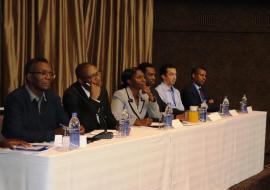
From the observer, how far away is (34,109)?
11.0 feet

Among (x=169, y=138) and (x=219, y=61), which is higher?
(x=219, y=61)

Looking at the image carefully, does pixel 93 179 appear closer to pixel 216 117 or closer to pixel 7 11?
pixel 216 117

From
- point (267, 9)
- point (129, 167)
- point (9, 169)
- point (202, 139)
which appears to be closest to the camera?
point (9, 169)

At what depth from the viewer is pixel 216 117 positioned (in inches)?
181

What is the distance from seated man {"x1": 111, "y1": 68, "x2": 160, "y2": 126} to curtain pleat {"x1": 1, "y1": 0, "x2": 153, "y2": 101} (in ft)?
2.98

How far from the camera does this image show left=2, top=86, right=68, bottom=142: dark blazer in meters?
3.15

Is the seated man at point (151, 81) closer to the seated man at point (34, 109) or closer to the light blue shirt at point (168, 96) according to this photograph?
the light blue shirt at point (168, 96)

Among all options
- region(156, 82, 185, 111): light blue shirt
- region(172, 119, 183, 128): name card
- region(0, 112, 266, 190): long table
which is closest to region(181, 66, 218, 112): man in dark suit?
region(156, 82, 185, 111): light blue shirt

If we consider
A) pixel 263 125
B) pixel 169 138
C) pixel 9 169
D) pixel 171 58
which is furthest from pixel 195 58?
pixel 9 169

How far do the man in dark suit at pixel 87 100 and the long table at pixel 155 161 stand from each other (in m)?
0.36

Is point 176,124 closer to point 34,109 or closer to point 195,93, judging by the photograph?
point 34,109

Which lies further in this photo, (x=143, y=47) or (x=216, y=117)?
(x=143, y=47)

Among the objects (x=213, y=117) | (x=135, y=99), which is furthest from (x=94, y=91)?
(x=213, y=117)

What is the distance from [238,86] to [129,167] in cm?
417
